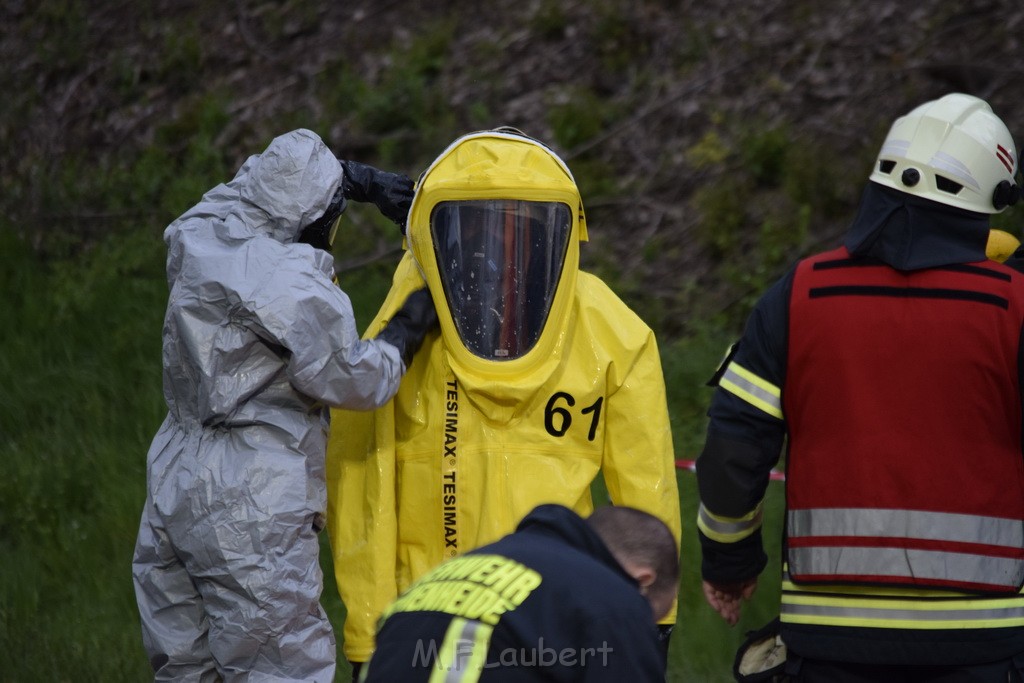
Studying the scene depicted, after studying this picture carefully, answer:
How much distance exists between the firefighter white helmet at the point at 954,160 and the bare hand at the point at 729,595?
118 cm

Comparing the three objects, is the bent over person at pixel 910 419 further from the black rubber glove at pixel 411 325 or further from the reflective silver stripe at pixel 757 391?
the black rubber glove at pixel 411 325

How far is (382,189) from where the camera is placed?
4.27 m

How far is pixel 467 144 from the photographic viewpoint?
4.09 meters

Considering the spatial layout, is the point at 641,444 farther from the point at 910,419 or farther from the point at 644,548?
the point at 644,548

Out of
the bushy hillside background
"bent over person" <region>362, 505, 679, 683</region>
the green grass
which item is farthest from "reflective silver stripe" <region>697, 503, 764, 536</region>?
the bushy hillside background

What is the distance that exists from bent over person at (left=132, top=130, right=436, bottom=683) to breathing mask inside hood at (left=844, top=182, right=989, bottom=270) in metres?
1.39

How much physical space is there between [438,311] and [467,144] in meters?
0.52

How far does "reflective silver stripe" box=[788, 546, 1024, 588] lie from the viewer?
3.25 meters

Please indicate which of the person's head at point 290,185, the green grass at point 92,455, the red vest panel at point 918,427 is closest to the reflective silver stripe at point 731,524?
the red vest panel at point 918,427

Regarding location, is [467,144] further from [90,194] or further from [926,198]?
[90,194]

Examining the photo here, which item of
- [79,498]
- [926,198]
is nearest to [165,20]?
[79,498]

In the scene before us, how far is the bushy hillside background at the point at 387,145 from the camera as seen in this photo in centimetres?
756

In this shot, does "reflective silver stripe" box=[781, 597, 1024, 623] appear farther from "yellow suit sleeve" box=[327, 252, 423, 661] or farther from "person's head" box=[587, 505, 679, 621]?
"yellow suit sleeve" box=[327, 252, 423, 661]

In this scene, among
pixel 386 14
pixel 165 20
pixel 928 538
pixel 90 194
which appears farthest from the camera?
pixel 165 20
